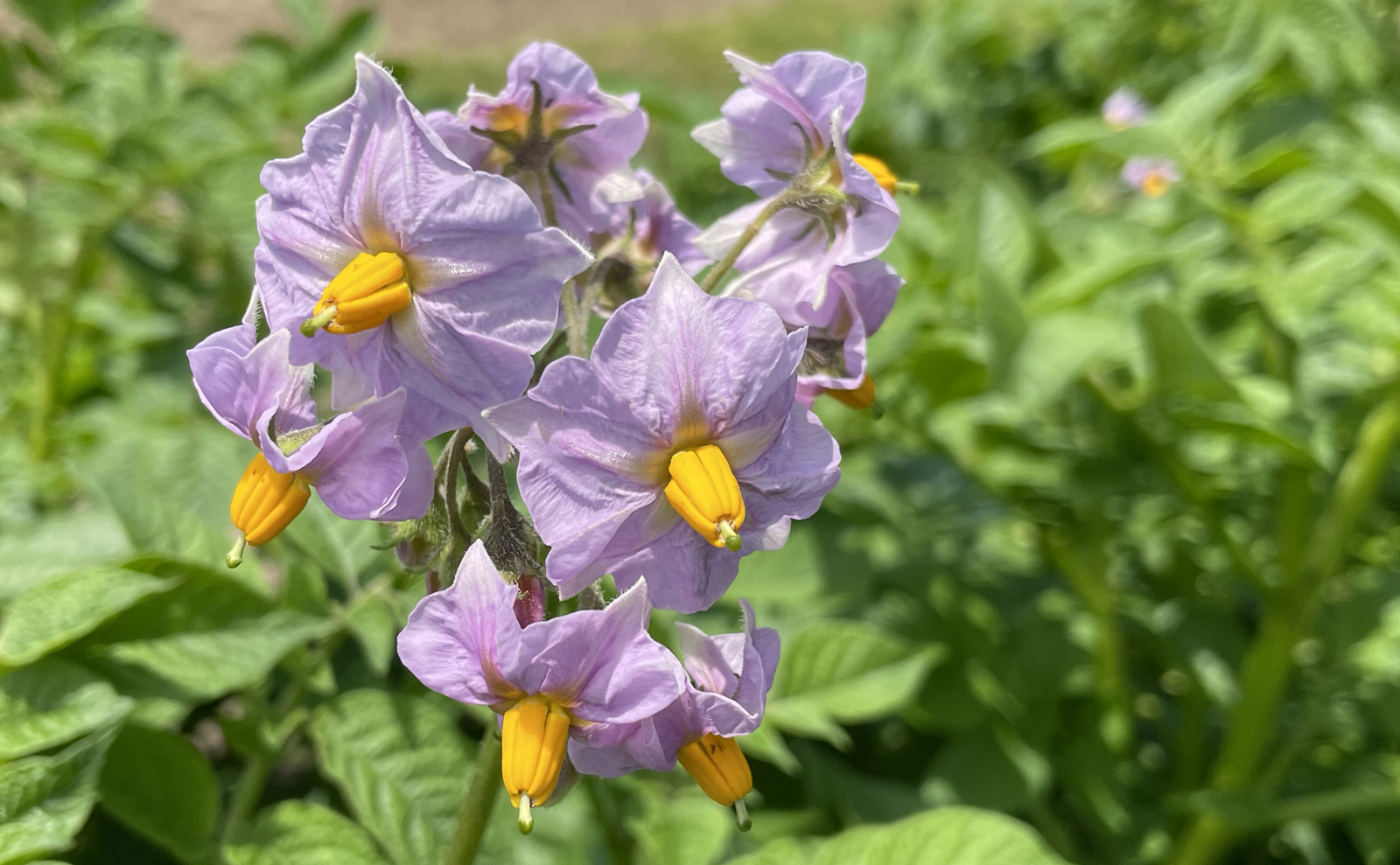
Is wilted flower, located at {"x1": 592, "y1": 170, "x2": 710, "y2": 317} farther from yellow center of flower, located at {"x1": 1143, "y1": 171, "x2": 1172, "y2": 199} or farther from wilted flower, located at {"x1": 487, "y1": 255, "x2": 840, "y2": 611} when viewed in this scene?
yellow center of flower, located at {"x1": 1143, "y1": 171, "x2": 1172, "y2": 199}

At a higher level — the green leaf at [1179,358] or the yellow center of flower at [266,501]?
the yellow center of flower at [266,501]

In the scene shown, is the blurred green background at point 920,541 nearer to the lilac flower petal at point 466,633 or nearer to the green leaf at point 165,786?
the green leaf at point 165,786

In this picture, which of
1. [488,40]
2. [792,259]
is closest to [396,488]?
[792,259]

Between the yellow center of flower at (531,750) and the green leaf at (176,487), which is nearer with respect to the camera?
the yellow center of flower at (531,750)

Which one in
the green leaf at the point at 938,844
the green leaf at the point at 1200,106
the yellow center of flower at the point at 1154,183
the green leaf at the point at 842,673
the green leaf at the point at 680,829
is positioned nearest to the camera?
the green leaf at the point at 938,844

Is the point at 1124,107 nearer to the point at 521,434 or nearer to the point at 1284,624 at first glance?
the point at 1284,624

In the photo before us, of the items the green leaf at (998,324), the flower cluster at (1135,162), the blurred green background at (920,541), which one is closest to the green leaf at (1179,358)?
the blurred green background at (920,541)

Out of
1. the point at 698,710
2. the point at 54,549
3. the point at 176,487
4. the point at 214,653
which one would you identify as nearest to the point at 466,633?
the point at 698,710
